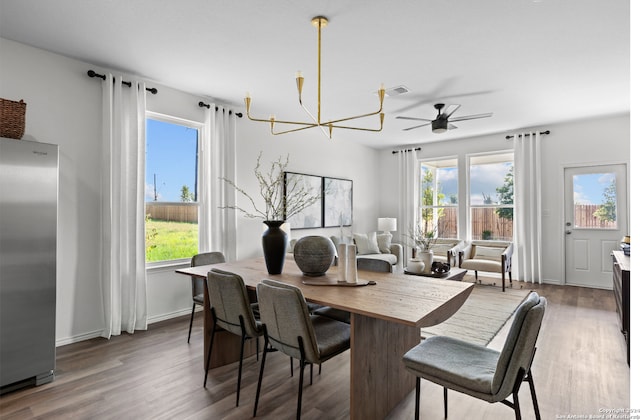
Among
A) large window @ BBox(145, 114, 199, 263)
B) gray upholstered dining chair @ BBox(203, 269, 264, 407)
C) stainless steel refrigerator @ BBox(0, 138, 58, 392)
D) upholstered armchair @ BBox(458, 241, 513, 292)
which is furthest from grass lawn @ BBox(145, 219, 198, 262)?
upholstered armchair @ BBox(458, 241, 513, 292)

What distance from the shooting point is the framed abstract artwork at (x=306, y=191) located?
567 centimetres

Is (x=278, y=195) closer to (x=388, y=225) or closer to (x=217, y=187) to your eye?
(x=217, y=187)

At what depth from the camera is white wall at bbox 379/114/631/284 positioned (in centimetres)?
550

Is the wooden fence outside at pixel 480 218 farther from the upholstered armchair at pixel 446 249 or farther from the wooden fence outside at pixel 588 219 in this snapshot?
the upholstered armchair at pixel 446 249

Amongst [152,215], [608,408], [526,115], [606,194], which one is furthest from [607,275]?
[152,215]

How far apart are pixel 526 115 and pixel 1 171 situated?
6208 millimetres

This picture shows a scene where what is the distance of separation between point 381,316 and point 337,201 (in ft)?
16.5

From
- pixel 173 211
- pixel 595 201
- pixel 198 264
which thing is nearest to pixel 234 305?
pixel 198 264

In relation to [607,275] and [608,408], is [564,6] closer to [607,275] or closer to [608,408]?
[608,408]

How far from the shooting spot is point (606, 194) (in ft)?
18.5

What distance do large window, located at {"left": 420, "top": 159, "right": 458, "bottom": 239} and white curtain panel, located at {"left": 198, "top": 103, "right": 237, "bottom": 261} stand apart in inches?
172

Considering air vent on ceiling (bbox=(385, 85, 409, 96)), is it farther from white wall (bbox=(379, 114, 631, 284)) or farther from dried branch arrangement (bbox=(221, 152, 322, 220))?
white wall (bbox=(379, 114, 631, 284))

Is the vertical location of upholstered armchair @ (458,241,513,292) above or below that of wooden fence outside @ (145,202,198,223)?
below

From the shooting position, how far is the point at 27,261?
2564 millimetres
